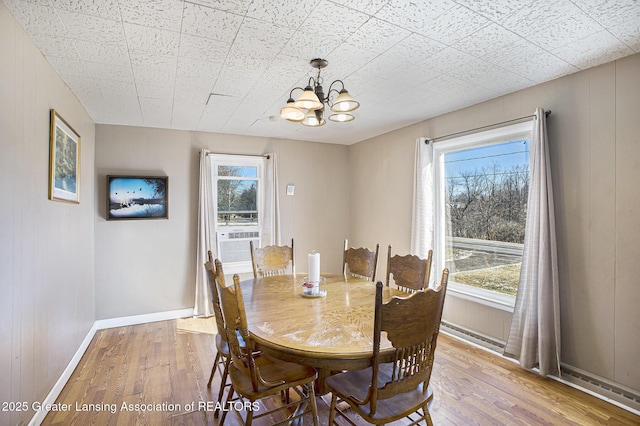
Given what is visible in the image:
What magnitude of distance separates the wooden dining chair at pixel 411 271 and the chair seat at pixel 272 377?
1.11 meters

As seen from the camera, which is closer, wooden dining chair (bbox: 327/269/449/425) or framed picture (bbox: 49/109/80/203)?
wooden dining chair (bbox: 327/269/449/425)

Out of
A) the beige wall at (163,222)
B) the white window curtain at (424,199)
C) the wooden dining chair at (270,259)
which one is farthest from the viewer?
the beige wall at (163,222)

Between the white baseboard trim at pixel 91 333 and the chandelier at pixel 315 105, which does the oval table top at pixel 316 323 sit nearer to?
the chandelier at pixel 315 105

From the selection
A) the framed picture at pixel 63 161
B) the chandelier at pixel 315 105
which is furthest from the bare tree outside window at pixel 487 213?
the framed picture at pixel 63 161

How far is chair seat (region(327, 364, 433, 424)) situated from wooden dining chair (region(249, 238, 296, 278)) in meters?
1.61

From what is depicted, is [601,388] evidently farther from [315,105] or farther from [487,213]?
[315,105]

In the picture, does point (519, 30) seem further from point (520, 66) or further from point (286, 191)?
point (286, 191)

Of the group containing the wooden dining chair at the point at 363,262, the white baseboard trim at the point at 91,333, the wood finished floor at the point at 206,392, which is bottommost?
the wood finished floor at the point at 206,392

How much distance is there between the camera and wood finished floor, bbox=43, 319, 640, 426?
2.13 metres

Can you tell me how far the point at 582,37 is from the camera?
1.97 meters

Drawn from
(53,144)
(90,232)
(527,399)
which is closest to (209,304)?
(90,232)

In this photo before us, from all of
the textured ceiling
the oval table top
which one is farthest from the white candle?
the textured ceiling

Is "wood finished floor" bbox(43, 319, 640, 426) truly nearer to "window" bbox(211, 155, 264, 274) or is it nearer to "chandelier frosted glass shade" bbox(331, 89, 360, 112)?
"window" bbox(211, 155, 264, 274)

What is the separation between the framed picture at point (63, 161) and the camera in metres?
2.29
